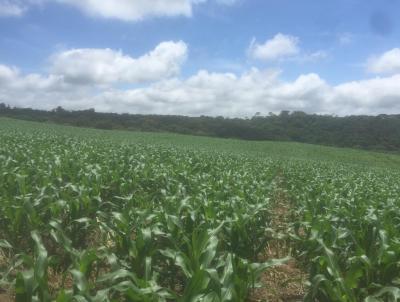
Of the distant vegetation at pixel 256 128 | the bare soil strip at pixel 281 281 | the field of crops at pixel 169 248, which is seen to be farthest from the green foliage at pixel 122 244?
the distant vegetation at pixel 256 128

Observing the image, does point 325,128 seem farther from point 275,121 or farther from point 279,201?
point 279,201

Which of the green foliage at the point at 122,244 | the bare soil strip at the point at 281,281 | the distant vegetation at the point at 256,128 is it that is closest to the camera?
the green foliage at the point at 122,244

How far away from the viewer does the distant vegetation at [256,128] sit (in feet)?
273

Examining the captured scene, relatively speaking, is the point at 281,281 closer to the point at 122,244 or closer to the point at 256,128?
the point at 122,244

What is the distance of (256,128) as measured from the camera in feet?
309

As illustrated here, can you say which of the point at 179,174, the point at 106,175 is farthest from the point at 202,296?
the point at 179,174

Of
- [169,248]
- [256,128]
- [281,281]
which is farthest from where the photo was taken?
[256,128]

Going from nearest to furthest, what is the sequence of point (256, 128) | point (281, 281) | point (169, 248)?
point (169, 248) < point (281, 281) < point (256, 128)

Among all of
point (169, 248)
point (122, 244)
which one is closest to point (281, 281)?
point (169, 248)

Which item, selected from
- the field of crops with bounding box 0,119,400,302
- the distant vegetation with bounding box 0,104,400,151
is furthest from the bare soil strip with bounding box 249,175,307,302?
the distant vegetation with bounding box 0,104,400,151

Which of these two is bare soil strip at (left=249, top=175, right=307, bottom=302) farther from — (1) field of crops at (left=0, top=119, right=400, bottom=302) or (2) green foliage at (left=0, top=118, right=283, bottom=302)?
(2) green foliage at (left=0, top=118, right=283, bottom=302)

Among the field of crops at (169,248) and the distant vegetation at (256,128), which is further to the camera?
the distant vegetation at (256,128)

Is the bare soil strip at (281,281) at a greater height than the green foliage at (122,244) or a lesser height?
lesser

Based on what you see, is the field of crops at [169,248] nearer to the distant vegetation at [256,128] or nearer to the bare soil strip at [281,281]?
the bare soil strip at [281,281]
